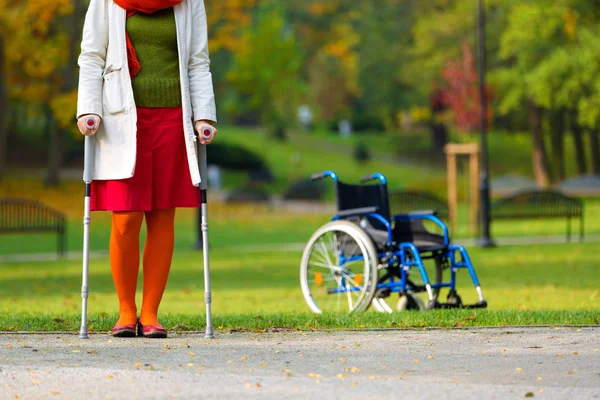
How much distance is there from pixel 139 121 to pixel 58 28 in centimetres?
3732

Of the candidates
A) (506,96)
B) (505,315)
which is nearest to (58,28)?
(506,96)

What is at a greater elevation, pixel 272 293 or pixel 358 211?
pixel 358 211

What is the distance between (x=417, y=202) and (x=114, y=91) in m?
17.4

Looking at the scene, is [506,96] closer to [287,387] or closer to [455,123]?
[455,123]

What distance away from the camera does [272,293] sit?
13961mm

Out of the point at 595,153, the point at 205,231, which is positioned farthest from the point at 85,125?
the point at 595,153

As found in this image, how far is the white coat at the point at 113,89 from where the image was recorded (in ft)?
22.0

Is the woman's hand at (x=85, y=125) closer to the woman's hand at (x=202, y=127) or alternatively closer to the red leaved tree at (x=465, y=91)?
the woman's hand at (x=202, y=127)

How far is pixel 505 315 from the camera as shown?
7957mm

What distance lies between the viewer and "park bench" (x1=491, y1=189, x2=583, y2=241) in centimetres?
2270

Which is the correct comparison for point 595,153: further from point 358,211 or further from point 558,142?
point 358,211

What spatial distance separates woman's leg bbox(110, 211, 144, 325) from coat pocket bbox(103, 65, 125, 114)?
598 mm

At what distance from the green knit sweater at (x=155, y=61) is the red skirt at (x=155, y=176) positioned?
69 millimetres

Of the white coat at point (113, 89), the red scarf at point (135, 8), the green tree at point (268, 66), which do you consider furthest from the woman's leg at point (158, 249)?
the green tree at point (268, 66)
